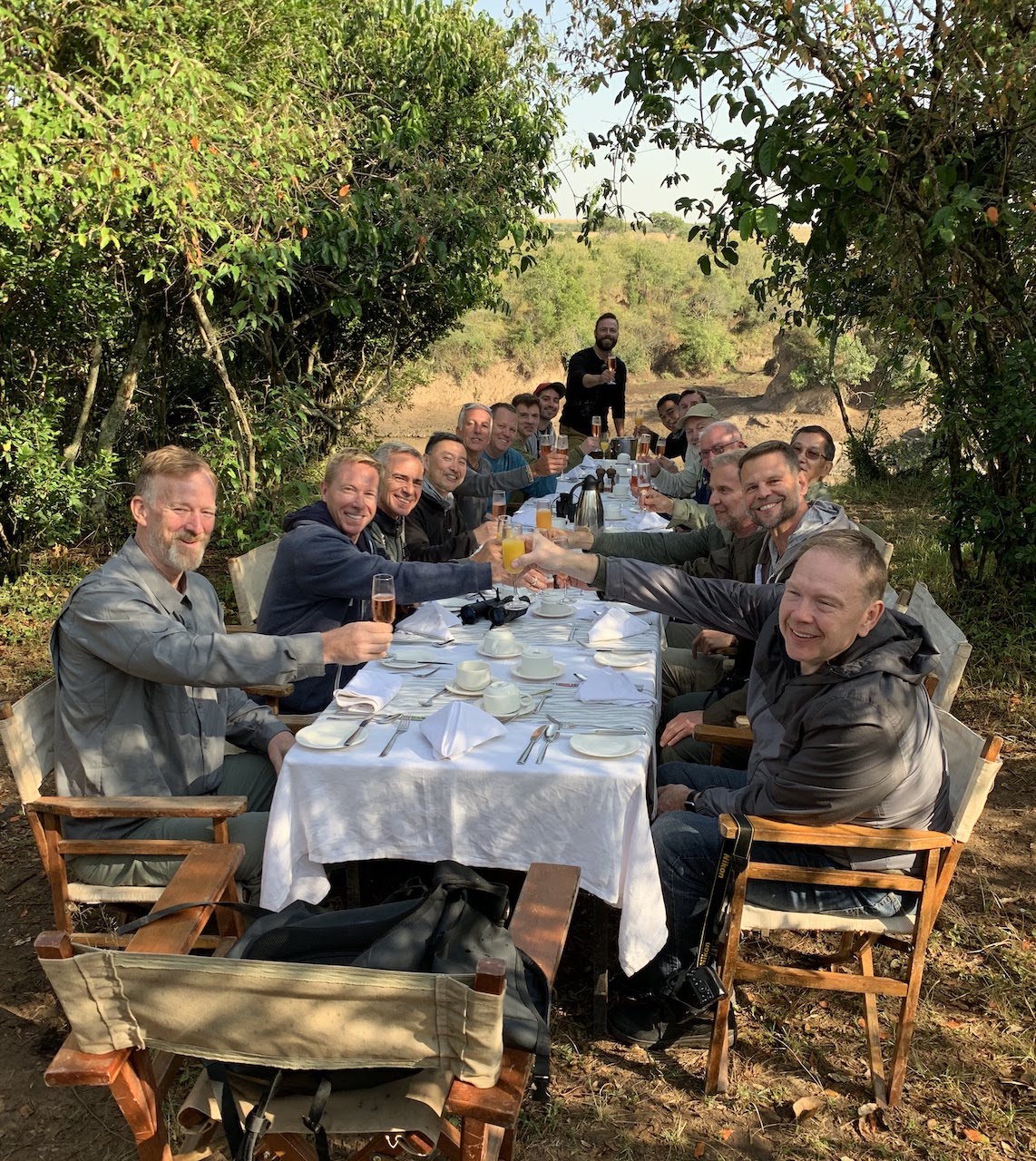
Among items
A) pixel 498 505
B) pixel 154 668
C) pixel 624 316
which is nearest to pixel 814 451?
pixel 498 505

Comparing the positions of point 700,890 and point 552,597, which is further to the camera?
point 552,597

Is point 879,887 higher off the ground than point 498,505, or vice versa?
point 498,505

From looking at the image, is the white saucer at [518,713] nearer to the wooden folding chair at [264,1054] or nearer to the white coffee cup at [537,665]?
the white coffee cup at [537,665]

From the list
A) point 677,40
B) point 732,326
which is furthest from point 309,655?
point 732,326

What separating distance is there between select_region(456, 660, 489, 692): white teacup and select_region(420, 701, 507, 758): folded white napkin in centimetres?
24

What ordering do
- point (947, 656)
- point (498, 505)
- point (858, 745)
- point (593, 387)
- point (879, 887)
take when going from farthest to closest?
point (593, 387), point (498, 505), point (947, 656), point (879, 887), point (858, 745)

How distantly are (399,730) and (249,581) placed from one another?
6.88ft

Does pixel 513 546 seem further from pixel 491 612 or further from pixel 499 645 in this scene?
pixel 499 645

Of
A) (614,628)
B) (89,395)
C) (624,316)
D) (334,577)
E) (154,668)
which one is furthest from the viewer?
(624,316)

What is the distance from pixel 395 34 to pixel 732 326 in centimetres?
2023

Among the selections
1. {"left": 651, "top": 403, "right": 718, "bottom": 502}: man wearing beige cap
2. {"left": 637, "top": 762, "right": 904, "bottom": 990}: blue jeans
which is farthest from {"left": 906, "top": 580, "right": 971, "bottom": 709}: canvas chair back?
{"left": 651, "top": 403, "right": 718, "bottom": 502}: man wearing beige cap

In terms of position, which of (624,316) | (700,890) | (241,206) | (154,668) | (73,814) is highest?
(624,316)

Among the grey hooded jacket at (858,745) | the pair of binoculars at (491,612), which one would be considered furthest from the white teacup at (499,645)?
the grey hooded jacket at (858,745)

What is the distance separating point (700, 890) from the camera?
9.05 feet
